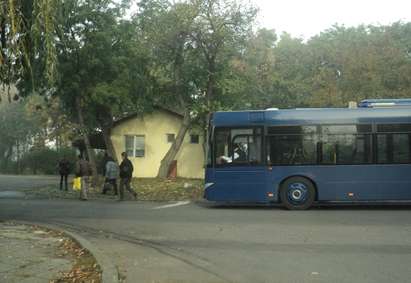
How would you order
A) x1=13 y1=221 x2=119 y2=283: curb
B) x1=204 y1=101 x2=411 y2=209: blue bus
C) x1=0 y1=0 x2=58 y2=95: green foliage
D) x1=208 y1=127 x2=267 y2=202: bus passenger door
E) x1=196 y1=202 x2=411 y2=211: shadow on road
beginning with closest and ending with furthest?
x1=13 y1=221 x2=119 y2=283: curb
x1=0 y1=0 x2=58 y2=95: green foliage
x1=204 y1=101 x2=411 y2=209: blue bus
x1=208 y1=127 x2=267 y2=202: bus passenger door
x1=196 y1=202 x2=411 y2=211: shadow on road

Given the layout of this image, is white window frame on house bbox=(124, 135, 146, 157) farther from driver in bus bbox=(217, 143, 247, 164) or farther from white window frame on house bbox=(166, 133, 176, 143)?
driver in bus bbox=(217, 143, 247, 164)

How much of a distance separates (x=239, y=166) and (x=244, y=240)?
20.9 feet

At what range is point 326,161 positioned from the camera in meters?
18.3

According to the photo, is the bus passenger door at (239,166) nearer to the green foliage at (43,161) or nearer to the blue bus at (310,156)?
the blue bus at (310,156)

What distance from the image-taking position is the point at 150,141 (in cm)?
4059

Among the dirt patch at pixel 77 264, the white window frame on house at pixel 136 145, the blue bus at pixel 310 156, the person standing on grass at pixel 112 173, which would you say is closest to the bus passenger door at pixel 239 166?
the blue bus at pixel 310 156

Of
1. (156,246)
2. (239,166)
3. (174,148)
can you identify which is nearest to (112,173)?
(239,166)

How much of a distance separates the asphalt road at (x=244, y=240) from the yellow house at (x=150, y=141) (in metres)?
20.3

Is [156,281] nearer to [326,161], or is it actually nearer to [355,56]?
[326,161]

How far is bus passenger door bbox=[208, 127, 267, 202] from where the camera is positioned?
1838 cm

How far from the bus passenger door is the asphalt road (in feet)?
1.92

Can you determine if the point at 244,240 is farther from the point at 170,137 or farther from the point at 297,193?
the point at 170,137

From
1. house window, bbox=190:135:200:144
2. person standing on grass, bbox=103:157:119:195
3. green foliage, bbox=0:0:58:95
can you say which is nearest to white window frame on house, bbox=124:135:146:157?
house window, bbox=190:135:200:144

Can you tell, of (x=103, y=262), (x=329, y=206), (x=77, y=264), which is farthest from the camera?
(x=329, y=206)
